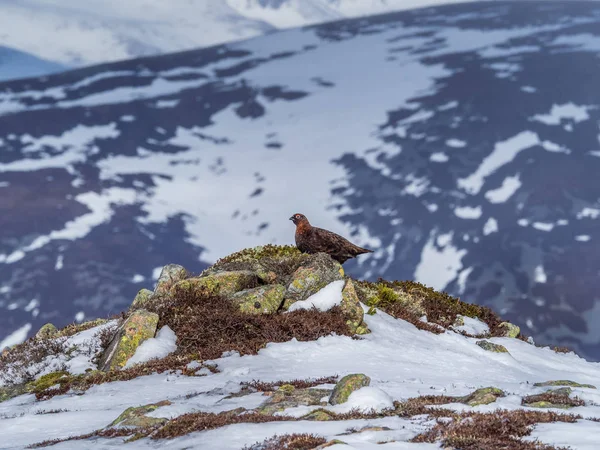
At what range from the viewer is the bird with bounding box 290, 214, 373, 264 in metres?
16.7

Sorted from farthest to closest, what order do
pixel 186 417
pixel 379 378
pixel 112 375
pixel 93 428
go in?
pixel 112 375
pixel 379 378
pixel 93 428
pixel 186 417

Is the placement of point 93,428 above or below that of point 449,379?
above

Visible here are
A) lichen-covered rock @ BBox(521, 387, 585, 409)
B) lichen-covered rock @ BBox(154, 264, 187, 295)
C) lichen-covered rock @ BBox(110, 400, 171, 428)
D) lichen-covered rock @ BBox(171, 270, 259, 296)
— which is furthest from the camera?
lichen-covered rock @ BBox(154, 264, 187, 295)

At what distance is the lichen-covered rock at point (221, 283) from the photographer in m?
15.1

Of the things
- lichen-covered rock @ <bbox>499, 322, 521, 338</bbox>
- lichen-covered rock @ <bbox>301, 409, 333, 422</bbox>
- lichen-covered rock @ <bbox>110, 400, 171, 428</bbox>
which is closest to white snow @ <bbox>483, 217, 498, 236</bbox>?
lichen-covered rock @ <bbox>499, 322, 521, 338</bbox>

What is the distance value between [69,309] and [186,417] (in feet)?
272

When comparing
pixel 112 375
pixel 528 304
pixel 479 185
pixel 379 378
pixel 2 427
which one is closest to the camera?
pixel 2 427

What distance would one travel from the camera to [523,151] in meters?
101

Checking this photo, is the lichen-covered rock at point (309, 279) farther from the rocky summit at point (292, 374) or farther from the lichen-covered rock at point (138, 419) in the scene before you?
the lichen-covered rock at point (138, 419)

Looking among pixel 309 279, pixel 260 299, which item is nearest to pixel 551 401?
pixel 309 279

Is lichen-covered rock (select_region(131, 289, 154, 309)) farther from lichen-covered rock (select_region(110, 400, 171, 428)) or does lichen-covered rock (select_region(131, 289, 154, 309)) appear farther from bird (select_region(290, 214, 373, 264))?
lichen-covered rock (select_region(110, 400, 171, 428))

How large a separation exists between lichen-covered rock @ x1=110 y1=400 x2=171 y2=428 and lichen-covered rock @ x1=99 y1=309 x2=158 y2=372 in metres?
3.77

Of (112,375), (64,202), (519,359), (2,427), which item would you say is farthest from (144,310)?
(64,202)

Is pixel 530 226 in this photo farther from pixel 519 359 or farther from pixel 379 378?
pixel 379 378
